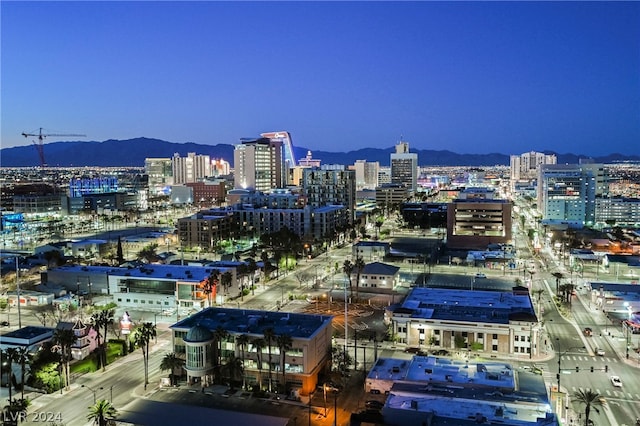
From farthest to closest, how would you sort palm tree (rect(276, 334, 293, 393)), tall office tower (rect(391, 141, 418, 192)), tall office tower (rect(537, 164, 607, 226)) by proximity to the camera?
1. tall office tower (rect(391, 141, 418, 192))
2. tall office tower (rect(537, 164, 607, 226))
3. palm tree (rect(276, 334, 293, 393))

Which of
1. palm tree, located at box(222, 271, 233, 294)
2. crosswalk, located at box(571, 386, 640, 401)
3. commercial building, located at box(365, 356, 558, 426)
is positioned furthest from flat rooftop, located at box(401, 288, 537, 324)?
palm tree, located at box(222, 271, 233, 294)

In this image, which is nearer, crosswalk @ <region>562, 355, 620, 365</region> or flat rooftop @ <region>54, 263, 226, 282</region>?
crosswalk @ <region>562, 355, 620, 365</region>

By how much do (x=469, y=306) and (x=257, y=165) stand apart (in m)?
103

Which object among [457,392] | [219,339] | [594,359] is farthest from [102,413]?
[594,359]

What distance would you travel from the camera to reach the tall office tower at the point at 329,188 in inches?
3957

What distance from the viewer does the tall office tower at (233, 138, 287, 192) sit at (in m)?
138

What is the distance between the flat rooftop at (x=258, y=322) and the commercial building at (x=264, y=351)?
0.06 meters

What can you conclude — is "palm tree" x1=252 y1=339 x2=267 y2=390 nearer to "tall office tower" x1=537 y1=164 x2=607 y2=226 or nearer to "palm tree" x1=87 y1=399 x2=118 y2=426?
"palm tree" x1=87 y1=399 x2=118 y2=426

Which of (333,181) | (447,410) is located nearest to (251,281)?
(447,410)

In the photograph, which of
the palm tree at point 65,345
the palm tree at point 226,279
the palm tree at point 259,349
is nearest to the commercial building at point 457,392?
the palm tree at point 259,349

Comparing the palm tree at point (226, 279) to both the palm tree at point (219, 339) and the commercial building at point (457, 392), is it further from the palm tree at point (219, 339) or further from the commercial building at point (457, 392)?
the commercial building at point (457, 392)

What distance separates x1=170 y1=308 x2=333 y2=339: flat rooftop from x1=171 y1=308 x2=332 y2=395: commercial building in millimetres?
55

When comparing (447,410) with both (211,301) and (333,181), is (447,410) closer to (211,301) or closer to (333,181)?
(211,301)

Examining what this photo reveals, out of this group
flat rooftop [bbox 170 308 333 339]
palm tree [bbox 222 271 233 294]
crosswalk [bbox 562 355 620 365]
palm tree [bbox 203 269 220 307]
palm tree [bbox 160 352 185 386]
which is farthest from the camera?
palm tree [bbox 222 271 233 294]
